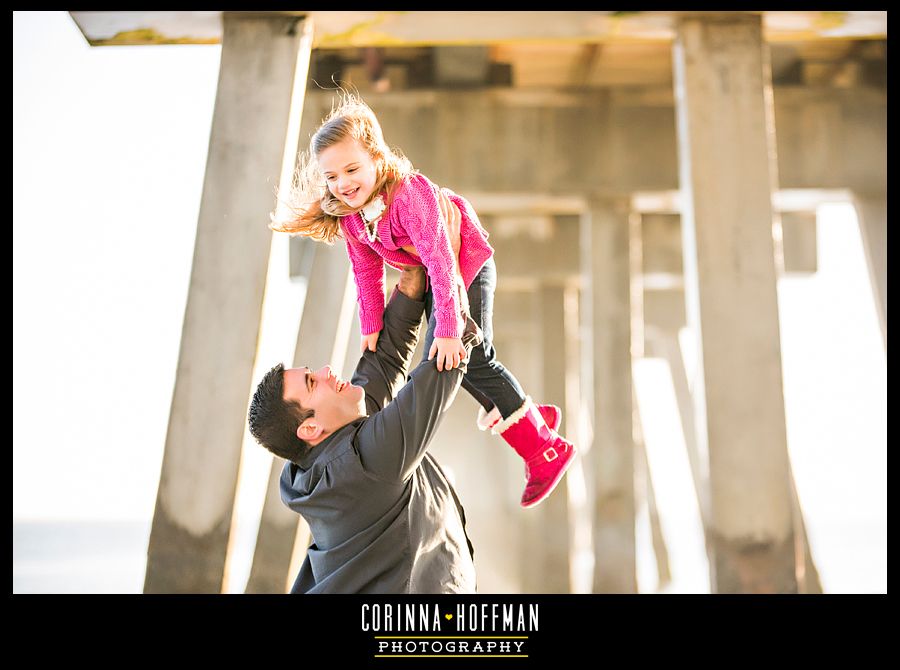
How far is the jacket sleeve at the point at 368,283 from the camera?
4.62m

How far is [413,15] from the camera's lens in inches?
268

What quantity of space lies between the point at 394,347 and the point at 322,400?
0.64m

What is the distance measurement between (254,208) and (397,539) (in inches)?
121

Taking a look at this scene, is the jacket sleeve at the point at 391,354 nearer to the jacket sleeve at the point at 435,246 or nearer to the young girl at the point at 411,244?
the young girl at the point at 411,244

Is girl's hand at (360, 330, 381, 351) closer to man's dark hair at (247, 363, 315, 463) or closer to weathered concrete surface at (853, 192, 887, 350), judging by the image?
man's dark hair at (247, 363, 315, 463)

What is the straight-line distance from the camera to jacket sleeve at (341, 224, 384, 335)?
4617 millimetres

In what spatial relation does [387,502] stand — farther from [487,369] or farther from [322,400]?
[487,369]

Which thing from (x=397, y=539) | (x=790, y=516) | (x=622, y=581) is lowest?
(x=397, y=539)

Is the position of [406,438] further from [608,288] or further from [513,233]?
[513,233]

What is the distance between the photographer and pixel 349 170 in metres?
4.13

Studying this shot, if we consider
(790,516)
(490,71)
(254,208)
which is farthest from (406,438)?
(490,71)

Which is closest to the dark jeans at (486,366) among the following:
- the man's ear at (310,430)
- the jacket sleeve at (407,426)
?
the jacket sleeve at (407,426)

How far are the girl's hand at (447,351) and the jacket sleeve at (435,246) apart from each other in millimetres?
31

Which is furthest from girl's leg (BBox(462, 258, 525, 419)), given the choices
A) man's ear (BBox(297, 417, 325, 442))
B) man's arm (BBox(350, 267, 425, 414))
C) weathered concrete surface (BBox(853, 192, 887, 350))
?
weathered concrete surface (BBox(853, 192, 887, 350))
